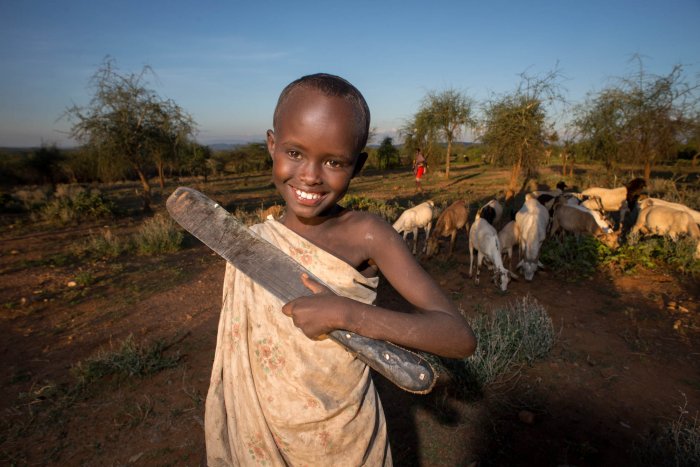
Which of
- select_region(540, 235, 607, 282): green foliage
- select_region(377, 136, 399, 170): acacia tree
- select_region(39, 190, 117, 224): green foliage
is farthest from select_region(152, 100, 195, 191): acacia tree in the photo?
select_region(377, 136, 399, 170): acacia tree

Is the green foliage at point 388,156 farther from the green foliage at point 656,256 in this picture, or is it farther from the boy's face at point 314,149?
the boy's face at point 314,149

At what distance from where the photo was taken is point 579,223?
7734mm

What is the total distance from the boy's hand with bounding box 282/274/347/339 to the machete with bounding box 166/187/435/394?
0.08ft

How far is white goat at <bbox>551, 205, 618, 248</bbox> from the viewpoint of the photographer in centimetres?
708

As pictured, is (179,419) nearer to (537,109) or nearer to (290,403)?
(290,403)

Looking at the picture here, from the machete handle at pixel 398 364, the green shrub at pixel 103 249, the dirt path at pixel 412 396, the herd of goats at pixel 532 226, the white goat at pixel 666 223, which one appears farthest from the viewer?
the green shrub at pixel 103 249

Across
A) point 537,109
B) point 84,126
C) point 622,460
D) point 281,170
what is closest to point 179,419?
point 281,170

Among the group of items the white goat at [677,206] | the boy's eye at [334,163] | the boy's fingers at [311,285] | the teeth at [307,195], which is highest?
the boy's eye at [334,163]

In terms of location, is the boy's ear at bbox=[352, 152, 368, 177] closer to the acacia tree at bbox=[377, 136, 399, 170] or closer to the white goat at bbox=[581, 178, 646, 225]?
the white goat at bbox=[581, 178, 646, 225]

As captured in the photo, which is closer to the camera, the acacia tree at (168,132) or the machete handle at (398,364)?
the machete handle at (398,364)

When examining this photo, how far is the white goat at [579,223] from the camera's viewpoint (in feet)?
23.2

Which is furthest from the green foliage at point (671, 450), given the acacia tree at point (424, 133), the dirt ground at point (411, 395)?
the acacia tree at point (424, 133)

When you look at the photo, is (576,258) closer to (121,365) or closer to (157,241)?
(121,365)

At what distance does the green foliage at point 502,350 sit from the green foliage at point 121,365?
3017 mm
